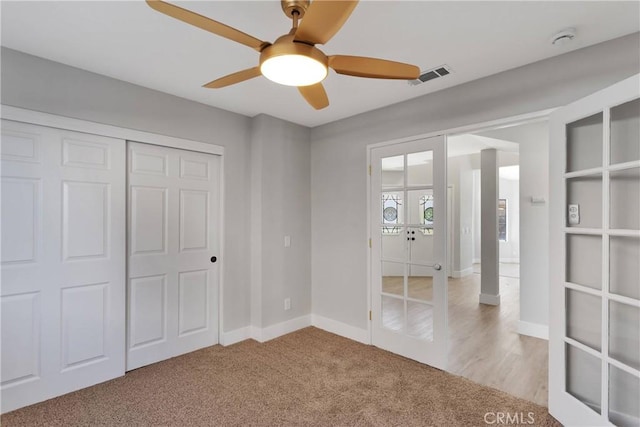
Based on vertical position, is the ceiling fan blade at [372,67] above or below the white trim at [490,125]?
below

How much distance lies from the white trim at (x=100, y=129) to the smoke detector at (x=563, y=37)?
296 centimetres

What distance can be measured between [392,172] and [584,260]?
1719mm

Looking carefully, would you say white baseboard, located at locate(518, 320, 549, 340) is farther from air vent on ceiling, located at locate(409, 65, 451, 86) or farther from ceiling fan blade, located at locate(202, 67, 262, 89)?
ceiling fan blade, located at locate(202, 67, 262, 89)

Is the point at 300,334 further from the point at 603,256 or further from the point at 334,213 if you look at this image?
the point at 603,256

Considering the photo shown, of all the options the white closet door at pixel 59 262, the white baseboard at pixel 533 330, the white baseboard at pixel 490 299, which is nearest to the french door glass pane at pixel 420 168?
the white baseboard at pixel 533 330

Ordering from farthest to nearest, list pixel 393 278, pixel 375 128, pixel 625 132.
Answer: pixel 375 128 < pixel 393 278 < pixel 625 132

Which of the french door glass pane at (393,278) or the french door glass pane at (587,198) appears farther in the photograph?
the french door glass pane at (393,278)

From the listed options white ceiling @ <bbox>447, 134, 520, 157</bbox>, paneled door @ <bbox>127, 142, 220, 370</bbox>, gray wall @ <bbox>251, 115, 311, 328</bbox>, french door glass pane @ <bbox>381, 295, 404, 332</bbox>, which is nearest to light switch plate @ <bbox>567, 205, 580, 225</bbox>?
french door glass pane @ <bbox>381, 295, 404, 332</bbox>

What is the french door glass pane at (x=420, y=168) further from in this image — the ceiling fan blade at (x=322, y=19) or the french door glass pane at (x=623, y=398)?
the ceiling fan blade at (x=322, y=19)

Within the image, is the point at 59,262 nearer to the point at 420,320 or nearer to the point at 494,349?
the point at 420,320

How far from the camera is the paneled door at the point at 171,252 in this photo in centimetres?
283

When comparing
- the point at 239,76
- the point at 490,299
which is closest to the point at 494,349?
the point at 490,299

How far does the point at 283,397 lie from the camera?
2.38 meters

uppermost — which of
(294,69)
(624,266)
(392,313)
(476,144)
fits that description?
(476,144)
